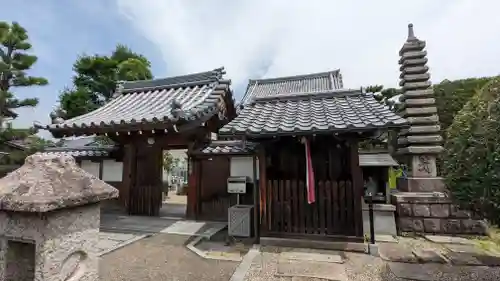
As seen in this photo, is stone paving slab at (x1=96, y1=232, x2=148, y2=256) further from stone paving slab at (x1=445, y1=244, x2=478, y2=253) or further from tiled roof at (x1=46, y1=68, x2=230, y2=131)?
stone paving slab at (x1=445, y1=244, x2=478, y2=253)

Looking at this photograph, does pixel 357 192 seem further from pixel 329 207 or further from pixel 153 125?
pixel 153 125

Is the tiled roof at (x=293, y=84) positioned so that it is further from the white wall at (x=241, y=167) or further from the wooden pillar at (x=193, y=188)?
the white wall at (x=241, y=167)

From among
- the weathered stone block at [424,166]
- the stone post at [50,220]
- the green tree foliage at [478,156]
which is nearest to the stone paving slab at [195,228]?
the stone post at [50,220]

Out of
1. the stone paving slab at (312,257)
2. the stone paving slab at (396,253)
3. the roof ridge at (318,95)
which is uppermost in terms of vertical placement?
the roof ridge at (318,95)

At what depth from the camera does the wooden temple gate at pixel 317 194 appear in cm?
539

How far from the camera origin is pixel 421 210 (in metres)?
6.64

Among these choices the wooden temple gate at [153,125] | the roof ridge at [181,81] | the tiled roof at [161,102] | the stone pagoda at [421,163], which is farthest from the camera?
the roof ridge at [181,81]

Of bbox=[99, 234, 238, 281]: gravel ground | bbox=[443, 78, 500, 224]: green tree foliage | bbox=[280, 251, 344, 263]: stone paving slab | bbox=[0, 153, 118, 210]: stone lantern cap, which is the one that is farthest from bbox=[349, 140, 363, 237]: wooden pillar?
bbox=[0, 153, 118, 210]: stone lantern cap

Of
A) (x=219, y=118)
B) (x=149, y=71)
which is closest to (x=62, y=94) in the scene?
(x=149, y=71)

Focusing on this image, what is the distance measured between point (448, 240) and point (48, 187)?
789 centimetres

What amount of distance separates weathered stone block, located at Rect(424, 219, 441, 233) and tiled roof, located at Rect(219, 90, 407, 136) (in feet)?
11.4

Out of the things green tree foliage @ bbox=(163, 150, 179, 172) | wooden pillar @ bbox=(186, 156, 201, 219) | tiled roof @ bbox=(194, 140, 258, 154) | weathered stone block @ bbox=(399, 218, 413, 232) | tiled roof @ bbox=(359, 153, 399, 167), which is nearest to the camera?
weathered stone block @ bbox=(399, 218, 413, 232)

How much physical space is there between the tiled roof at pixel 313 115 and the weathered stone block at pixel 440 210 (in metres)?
3.24

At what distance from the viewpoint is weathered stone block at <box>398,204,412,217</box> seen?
6.70 meters
